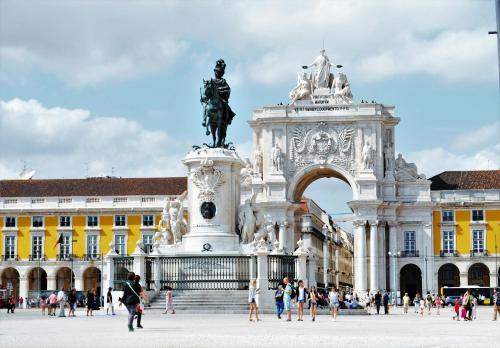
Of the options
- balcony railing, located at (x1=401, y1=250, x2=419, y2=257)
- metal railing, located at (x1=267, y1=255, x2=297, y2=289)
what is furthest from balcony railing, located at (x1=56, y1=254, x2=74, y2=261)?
metal railing, located at (x1=267, y1=255, x2=297, y2=289)

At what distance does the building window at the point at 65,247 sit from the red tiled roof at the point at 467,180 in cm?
2926

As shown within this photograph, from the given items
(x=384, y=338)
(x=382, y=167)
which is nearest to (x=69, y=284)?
(x=382, y=167)

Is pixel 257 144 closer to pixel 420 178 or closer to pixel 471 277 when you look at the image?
pixel 420 178

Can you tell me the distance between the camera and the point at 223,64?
129 feet

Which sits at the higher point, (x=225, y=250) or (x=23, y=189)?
(x=23, y=189)

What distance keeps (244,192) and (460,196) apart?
16787 mm

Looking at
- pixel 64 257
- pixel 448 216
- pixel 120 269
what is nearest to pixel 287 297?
pixel 120 269

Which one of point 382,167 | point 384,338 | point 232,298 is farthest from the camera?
point 382,167

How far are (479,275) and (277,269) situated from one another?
186 ft

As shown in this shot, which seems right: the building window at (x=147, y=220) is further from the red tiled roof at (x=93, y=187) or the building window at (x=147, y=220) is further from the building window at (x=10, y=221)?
the building window at (x=10, y=221)

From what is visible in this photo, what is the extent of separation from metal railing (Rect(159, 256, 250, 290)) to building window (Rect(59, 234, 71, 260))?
56.0m

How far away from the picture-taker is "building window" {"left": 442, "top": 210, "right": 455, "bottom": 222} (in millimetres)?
91062

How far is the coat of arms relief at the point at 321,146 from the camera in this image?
89.8 metres

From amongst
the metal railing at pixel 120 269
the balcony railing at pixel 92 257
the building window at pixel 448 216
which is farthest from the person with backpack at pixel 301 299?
the balcony railing at pixel 92 257
